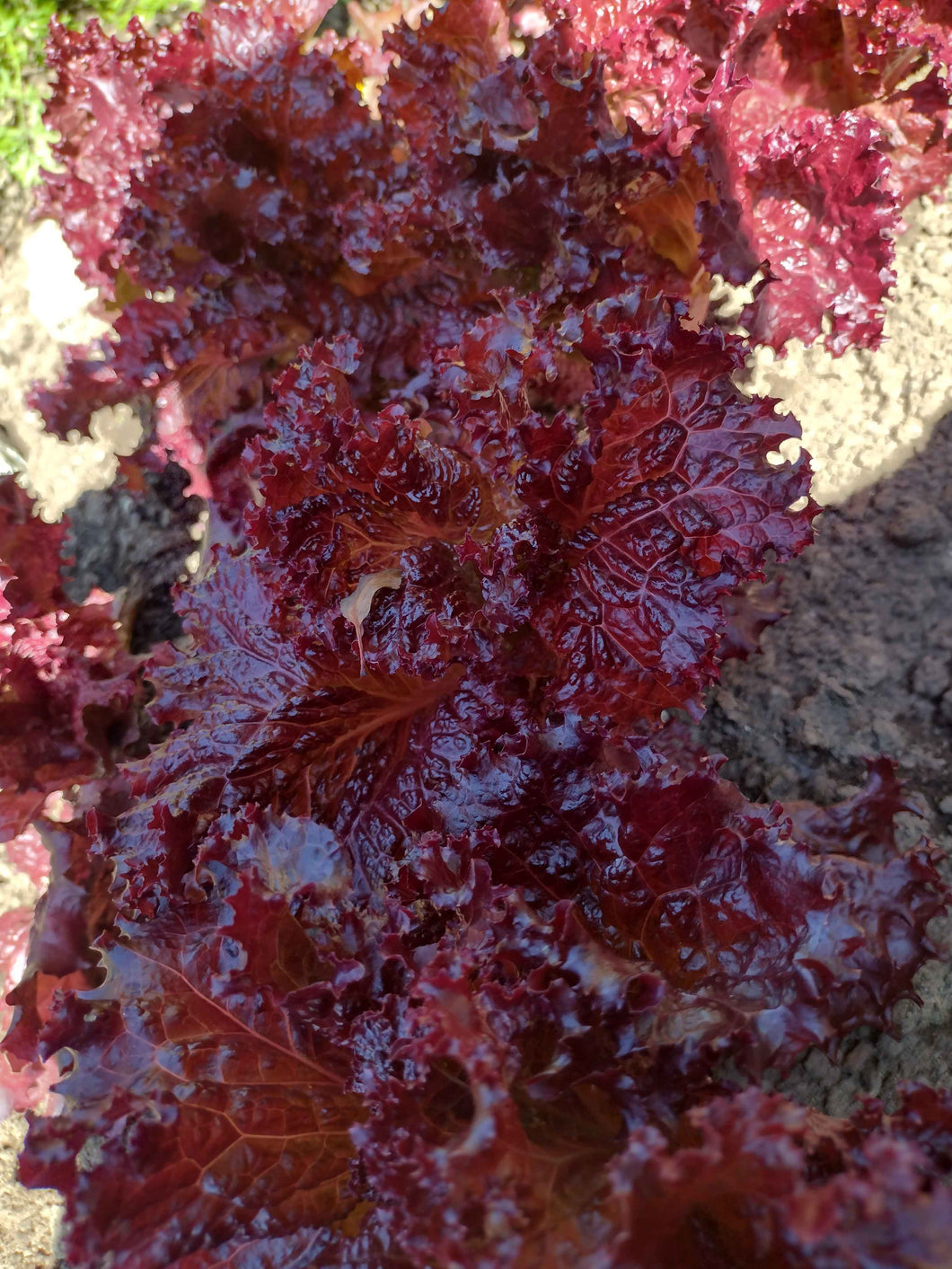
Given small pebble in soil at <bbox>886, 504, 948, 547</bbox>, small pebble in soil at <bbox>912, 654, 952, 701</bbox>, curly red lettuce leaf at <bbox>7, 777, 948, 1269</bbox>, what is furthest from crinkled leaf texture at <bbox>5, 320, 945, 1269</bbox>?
small pebble in soil at <bbox>886, 504, 948, 547</bbox>

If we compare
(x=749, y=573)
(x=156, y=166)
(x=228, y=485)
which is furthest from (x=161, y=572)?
(x=749, y=573)

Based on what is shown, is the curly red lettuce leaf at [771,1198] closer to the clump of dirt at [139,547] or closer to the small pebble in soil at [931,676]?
the small pebble in soil at [931,676]

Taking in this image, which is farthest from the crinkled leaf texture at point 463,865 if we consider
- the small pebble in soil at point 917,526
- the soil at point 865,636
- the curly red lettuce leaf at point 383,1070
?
the small pebble in soil at point 917,526

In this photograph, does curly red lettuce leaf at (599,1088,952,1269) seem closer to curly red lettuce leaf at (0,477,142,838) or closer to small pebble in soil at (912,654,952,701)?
small pebble in soil at (912,654,952,701)

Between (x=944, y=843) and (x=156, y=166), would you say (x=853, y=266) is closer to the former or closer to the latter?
(x=944, y=843)

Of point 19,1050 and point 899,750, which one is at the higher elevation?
point 899,750

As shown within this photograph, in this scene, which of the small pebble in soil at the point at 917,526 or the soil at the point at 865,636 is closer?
the soil at the point at 865,636

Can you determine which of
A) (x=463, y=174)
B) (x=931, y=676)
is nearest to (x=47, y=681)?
(x=463, y=174)
